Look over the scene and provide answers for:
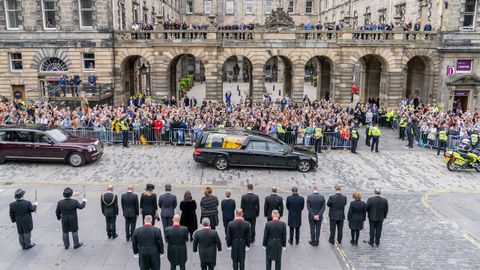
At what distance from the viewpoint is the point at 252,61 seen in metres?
31.6

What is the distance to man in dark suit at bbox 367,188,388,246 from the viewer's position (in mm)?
10984

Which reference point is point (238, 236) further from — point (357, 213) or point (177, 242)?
point (357, 213)

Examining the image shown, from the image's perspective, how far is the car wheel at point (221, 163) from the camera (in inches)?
710

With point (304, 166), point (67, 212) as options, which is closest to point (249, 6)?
point (304, 166)

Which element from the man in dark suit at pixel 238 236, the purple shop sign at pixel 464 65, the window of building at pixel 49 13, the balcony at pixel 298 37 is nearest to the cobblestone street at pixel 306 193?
the man in dark suit at pixel 238 236

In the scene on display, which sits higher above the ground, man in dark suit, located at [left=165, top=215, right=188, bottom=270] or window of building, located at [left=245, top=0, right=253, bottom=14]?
window of building, located at [left=245, top=0, right=253, bottom=14]

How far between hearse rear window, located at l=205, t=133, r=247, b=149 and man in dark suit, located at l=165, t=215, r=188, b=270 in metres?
9.15

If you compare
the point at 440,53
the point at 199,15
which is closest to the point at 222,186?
the point at 440,53

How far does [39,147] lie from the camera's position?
703 inches

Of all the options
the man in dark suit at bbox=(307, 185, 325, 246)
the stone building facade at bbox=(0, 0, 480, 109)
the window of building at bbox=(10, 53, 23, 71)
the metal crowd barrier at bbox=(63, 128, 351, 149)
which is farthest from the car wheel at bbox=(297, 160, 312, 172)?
the window of building at bbox=(10, 53, 23, 71)

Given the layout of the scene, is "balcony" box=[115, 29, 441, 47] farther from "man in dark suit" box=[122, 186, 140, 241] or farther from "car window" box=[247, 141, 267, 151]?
"man in dark suit" box=[122, 186, 140, 241]

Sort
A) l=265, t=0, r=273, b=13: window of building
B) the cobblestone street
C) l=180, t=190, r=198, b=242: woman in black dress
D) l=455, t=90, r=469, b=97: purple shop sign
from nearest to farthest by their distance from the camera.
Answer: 1. the cobblestone street
2. l=180, t=190, r=198, b=242: woman in black dress
3. l=455, t=90, r=469, b=97: purple shop sign
4. l=265, t=0, r=273, b=13: window of building

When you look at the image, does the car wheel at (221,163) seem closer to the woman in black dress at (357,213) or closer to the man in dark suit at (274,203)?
the man in dark suit at (274,203)

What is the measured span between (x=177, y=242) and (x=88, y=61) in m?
25.5
